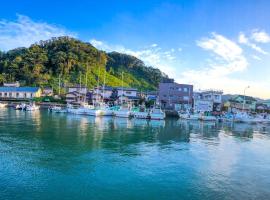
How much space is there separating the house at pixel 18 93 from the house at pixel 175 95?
33985mm

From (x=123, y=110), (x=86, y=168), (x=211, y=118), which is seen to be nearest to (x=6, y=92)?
(x=123, y=110)

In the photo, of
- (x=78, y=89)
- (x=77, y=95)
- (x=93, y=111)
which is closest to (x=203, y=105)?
(x=93, y=111)

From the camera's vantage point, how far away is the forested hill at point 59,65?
86125 millimetres

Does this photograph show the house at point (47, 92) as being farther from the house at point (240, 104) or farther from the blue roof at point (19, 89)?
the house at point (240, 104)

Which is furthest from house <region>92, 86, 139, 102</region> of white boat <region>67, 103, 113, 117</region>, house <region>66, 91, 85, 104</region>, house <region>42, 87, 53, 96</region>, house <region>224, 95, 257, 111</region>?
house <region>224, 95, 257, 111</region>

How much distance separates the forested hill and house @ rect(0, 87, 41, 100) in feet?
19.3

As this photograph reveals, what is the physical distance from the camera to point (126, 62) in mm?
113438

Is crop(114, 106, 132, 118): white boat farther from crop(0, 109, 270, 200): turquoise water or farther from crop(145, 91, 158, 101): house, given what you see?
crop(0, 109, 270, 200): turquoise water

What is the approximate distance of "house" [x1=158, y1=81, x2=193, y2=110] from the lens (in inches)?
2876

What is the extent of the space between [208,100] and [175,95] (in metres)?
10.1

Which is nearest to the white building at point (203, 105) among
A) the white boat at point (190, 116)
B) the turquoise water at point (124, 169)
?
the white boat at point (190, 116)

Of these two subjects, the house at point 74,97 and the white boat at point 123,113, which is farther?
the house at point 74,97

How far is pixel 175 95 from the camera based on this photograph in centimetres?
7338

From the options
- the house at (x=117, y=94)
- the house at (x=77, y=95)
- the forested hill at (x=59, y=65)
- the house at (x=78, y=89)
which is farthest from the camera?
the forested hill at (x=59, y=65)
